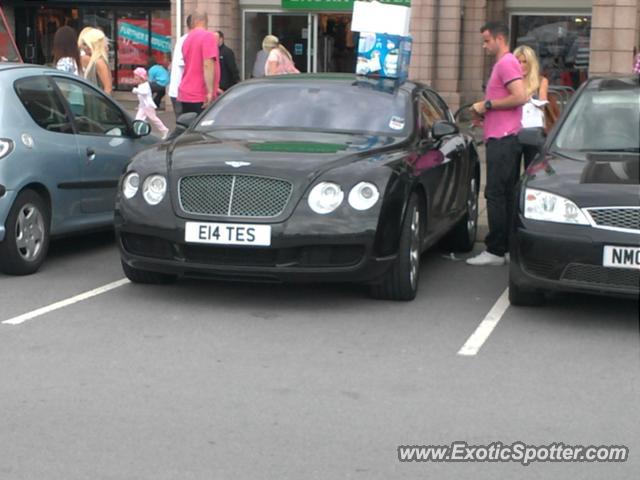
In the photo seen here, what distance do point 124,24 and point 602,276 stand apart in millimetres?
22958

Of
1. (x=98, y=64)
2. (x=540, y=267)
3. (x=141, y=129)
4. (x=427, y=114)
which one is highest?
(x=98, y=64)

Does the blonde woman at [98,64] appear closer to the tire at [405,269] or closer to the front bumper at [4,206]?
the front bumper at [4,206]

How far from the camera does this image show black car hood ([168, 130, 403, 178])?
7.29 meters

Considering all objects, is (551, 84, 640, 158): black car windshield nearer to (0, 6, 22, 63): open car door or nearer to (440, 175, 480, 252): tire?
(440, 175, 480, 252): tire

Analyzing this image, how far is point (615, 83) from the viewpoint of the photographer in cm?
841

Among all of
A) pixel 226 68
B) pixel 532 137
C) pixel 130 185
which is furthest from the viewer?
pixel 226 68

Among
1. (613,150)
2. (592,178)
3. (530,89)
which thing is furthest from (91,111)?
(592,178)

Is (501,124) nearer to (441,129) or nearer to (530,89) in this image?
(441,129)

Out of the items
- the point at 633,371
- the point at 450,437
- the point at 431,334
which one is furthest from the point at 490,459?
the point at 431,334

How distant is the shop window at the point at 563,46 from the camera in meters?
23.5

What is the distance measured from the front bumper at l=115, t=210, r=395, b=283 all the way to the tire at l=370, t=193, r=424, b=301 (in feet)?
0.53

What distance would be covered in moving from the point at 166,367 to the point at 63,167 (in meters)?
3.17

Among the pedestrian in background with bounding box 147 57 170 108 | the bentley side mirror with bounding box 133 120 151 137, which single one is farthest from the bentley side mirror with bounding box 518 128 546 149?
the pedestrian in background with bounding box 147 57 170 108

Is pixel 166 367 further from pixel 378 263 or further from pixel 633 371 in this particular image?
pixel 633 371
